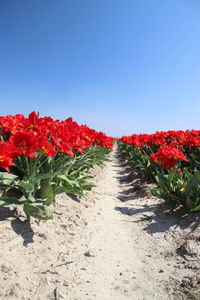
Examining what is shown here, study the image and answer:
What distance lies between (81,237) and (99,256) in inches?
17.6

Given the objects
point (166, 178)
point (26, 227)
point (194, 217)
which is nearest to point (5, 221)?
point (26, 227)

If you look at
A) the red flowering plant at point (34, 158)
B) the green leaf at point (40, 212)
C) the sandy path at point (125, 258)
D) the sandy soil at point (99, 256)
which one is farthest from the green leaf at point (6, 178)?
the sandy path at point (125, 258)

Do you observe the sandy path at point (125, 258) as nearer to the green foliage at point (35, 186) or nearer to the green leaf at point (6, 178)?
the green foliage at point (35, 186)

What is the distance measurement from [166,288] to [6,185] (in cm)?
203

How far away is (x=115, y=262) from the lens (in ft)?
7.66

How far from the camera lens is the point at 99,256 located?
2.42 m

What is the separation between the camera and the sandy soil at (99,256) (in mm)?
1837

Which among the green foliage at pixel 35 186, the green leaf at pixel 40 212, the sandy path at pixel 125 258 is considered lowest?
the sandy path at pixel 125 258

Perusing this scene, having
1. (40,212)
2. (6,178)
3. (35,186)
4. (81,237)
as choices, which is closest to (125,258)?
(81,237)

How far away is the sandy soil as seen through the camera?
1.84 m

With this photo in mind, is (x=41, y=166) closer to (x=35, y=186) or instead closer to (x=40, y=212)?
(x=35, y=186)

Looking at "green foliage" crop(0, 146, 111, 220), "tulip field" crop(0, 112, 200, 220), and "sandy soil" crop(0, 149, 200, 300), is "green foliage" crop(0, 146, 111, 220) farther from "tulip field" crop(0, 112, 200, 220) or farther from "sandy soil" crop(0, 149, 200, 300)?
"sandy soil" crop(0, 149, 200, 300)

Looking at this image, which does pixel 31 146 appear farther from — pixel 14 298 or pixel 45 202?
pixel 14 298

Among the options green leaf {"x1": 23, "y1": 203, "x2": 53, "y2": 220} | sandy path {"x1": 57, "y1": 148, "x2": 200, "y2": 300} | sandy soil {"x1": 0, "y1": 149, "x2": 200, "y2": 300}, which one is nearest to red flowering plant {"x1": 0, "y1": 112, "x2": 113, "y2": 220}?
green leaf {"x1": 23, "y1": 203, "x2": 53, "y2": 220}
